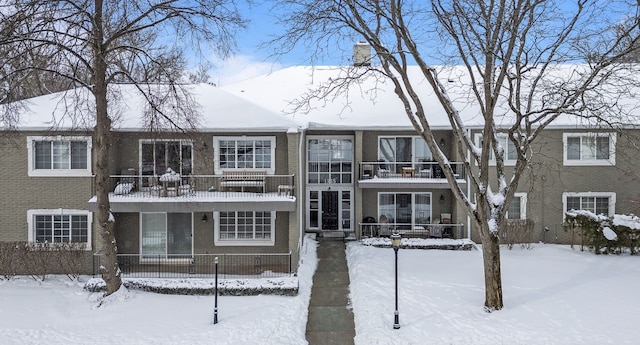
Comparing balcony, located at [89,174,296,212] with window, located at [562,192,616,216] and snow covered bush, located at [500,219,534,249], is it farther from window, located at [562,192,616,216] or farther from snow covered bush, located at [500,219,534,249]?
window, located at [562,192,616,216]

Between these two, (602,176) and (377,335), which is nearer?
(377,335)

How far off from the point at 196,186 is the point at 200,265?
3093mm

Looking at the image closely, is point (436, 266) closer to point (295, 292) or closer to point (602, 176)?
point (295, 292)

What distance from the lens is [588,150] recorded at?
2161 cm

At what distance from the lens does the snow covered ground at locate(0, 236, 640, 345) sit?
1256 cm

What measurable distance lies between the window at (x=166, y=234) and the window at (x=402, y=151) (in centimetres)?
939

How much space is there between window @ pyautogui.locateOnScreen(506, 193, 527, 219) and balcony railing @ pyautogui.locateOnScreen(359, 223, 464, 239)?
8.02 ft

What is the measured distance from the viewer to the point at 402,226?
2281 centimetres

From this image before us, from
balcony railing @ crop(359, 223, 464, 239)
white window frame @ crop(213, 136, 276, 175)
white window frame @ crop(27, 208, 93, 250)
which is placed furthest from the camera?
balcony railing @ crop(359, 223, 464, 239)

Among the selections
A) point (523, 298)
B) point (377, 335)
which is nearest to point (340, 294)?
point (377, 335)

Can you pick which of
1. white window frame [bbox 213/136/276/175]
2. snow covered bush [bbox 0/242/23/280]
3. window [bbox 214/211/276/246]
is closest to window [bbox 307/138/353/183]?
white window frame [bbox 213/136/276/175]

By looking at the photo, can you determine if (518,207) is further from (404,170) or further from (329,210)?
(329,210)

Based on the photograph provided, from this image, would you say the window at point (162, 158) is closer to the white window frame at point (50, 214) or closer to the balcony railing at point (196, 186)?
the balcony railing at point (196, 186)

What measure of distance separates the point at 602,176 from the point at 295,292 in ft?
49.4
